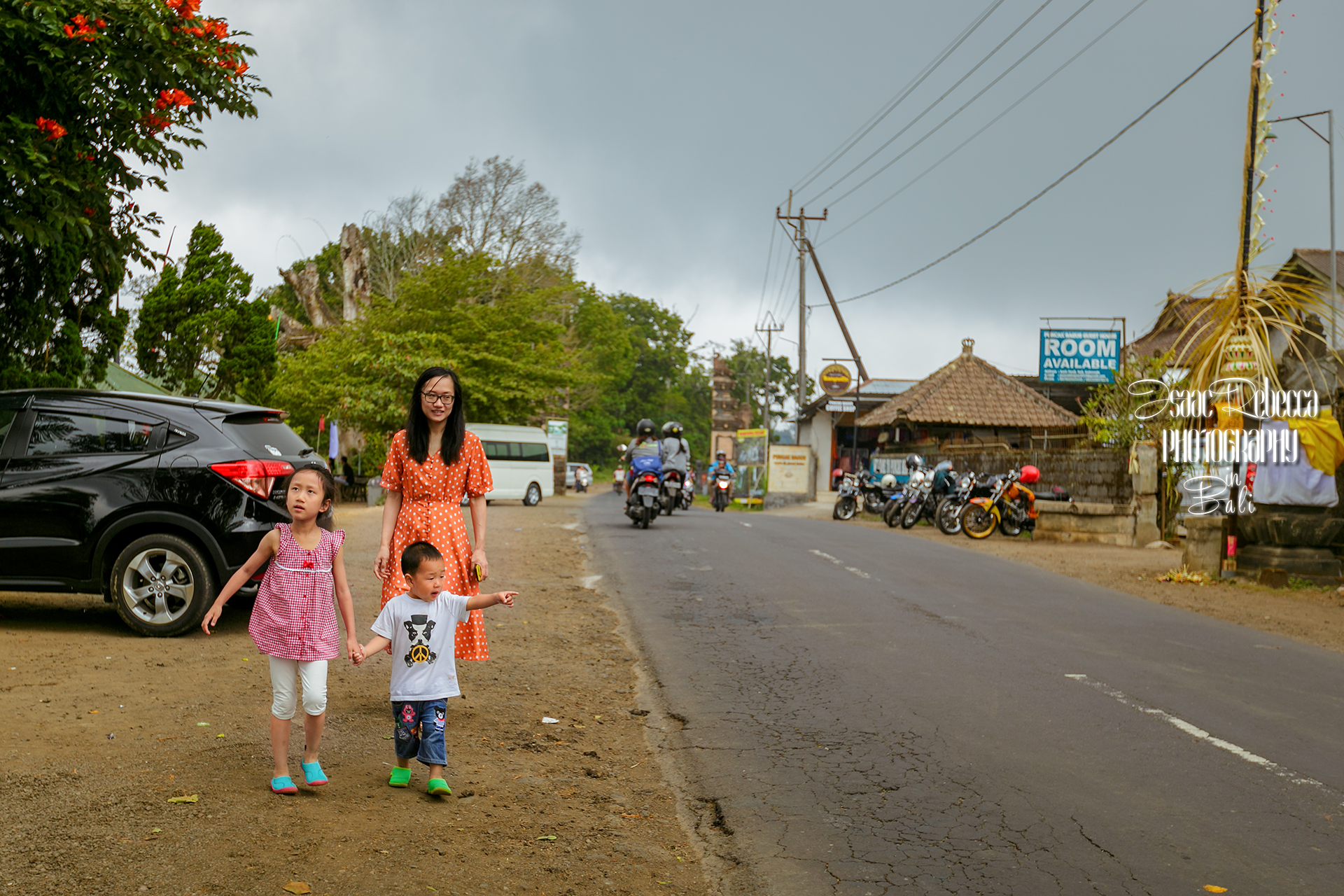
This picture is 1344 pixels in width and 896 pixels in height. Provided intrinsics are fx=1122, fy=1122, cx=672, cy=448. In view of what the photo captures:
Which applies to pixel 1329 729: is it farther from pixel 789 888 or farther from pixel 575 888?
pixel 575 888

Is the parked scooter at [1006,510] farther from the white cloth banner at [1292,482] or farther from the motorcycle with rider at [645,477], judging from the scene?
the white cloth banner at [1292,482]

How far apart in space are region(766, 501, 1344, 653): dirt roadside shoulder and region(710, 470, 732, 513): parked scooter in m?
13.4

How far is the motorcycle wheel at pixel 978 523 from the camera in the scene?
2198cm

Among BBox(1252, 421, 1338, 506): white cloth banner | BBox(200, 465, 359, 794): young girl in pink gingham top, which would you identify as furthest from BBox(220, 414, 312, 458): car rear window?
BBox(1252, 421, 1338, 506): white cloth banner

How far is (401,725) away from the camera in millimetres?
4660

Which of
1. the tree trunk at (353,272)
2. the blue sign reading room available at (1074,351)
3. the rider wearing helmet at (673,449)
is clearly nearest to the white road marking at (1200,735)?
the rider wearing helmet at (673,449)

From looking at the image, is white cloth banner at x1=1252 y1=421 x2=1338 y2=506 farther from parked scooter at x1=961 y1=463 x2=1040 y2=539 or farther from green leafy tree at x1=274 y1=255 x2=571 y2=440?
green leafy tree at x1=274 y1=255 x2=571 y2=440

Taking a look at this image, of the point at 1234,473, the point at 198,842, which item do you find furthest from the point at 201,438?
the point at 1234,473

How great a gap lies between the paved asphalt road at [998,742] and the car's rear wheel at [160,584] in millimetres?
3247

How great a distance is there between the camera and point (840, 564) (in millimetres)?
14742

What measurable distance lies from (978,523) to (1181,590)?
859 cm

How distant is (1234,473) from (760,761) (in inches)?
437

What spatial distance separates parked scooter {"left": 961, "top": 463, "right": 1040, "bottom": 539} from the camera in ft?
72.3

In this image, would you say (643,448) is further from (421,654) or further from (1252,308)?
(421,654)
